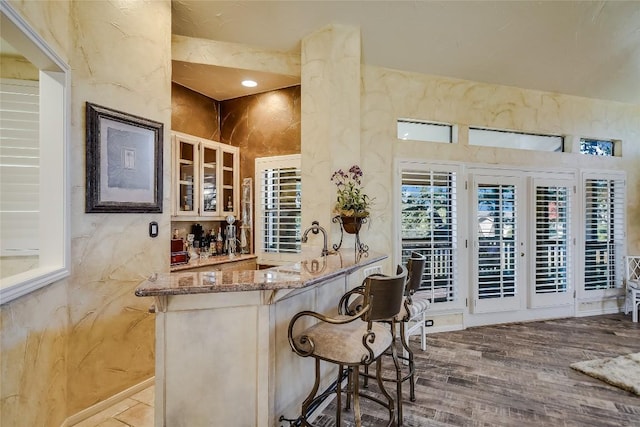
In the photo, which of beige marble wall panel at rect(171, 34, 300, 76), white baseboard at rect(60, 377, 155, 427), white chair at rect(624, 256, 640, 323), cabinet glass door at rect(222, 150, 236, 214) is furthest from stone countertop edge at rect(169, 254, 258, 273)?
white chair at rect(624, 256, 640, 323)

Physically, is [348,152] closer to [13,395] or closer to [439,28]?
[439,28]

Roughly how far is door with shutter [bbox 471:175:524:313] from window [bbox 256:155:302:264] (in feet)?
7.61

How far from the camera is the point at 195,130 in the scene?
441 cm

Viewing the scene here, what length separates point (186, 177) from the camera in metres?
4.03

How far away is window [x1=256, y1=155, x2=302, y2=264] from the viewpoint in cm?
434

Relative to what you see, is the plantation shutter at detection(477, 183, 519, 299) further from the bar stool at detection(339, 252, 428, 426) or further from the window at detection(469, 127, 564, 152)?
the bar stool at detection(339, 252, 428, 426)

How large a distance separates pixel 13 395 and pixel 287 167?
10.8 feet

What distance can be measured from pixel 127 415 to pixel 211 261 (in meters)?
1.75

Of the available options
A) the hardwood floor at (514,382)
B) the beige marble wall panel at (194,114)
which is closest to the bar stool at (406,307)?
the hardwood floor at (514,382)

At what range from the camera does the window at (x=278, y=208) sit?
14.2 feet

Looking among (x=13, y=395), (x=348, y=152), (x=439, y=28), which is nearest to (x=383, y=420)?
(x=13, y=395)

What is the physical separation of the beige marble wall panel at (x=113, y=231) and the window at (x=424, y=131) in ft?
8.91

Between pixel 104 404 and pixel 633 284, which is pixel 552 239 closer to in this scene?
pixel 633 284

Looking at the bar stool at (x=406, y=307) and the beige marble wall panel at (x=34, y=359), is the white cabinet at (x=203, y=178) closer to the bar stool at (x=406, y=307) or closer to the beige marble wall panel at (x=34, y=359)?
the beige marble wall panel at (x=34, y=359)
